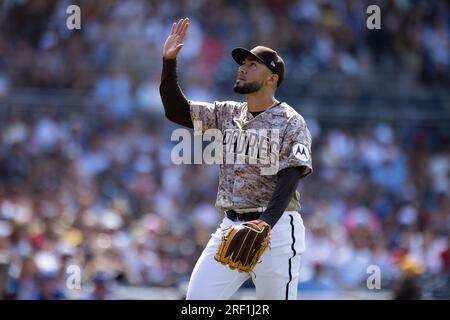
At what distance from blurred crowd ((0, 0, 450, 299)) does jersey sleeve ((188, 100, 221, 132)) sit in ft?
12.1

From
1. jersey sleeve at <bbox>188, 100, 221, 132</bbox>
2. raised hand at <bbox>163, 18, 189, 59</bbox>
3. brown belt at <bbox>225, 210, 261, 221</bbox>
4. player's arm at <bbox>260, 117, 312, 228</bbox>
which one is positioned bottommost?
brown belt at <bbox>225, 210, 261, 221</bbox>

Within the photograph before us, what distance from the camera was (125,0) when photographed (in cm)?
1473

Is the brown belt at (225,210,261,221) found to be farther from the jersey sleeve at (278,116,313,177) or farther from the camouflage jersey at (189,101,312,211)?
the jersey sleeve at (278,116,313,177)

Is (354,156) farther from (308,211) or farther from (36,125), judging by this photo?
(36,125)

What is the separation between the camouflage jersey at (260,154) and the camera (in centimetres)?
566

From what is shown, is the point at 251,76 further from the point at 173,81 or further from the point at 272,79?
the point at 173,81

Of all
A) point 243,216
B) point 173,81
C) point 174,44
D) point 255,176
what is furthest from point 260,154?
point 174,44

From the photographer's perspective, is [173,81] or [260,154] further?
[173,81]

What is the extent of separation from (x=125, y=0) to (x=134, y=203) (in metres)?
3.59

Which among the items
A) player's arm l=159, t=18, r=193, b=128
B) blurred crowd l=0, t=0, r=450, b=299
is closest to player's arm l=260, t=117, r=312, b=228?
player's arm l=159, t=18, r=193, b=128

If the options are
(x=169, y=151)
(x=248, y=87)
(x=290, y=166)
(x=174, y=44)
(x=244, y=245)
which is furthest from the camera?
(x=169, y=151)

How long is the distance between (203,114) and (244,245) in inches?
37.1

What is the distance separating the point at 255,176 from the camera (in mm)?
5734

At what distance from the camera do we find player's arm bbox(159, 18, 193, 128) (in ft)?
19.5
